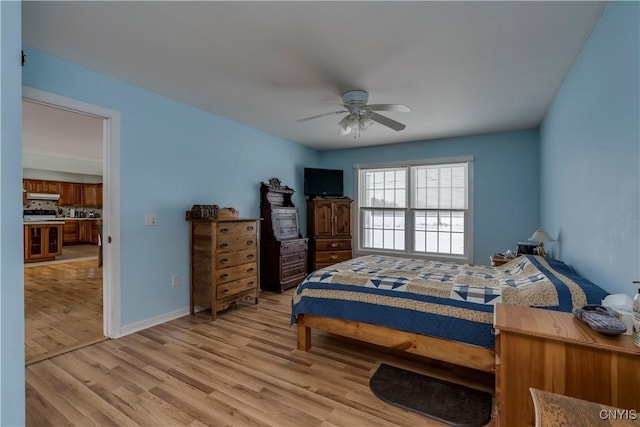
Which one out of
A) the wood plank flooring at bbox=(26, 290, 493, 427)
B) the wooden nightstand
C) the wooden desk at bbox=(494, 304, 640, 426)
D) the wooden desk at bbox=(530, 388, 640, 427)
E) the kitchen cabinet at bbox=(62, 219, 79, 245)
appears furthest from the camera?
the kitchen cabinet at bbox=(62, 219, 79, 245)

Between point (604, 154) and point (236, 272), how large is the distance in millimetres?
3474

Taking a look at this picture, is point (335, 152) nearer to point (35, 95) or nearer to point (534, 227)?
point (534, 227)

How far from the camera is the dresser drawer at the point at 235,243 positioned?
11.1 ft

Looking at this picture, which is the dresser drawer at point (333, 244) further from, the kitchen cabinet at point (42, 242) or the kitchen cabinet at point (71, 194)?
the kitchen cabinet at point (71, 194)

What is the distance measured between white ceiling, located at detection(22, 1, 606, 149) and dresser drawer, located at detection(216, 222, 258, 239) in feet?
4.70

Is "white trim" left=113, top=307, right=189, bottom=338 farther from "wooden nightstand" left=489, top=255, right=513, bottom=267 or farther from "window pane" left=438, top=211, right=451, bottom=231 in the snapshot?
"window pane" left=438, top=211, right=451, bottom=231

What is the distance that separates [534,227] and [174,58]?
500 cm

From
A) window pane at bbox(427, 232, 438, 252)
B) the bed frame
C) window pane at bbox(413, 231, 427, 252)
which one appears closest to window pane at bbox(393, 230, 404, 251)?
window pane at bbox(413, 231, 427, 252)

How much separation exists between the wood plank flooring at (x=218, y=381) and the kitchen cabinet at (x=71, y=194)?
7810 mm

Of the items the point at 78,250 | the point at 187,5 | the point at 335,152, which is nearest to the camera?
the point at 187,5

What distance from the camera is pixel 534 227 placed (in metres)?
4.37

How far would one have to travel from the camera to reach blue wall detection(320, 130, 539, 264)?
4.39 m

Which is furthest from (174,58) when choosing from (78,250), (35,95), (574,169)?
(78,250)

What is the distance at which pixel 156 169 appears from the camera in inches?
127
